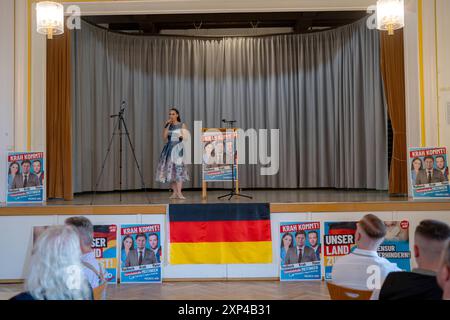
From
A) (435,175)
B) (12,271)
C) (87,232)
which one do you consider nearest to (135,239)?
(12,271)

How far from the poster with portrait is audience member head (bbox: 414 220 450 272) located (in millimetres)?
2594

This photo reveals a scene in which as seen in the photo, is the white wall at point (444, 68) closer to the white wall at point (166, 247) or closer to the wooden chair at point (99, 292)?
the white wall at point (166, 247)

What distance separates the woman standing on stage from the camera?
19.1 feet

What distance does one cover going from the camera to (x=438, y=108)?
5.08m

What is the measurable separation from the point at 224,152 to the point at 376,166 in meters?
2.91

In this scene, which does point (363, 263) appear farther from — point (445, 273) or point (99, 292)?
point (99, 292)

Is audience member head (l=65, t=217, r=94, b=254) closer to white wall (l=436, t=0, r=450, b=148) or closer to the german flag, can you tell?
the german flag

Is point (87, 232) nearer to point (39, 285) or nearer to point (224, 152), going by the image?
point (39, 285)

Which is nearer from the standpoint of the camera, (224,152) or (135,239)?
(135,239)

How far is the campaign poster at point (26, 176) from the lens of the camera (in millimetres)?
4652

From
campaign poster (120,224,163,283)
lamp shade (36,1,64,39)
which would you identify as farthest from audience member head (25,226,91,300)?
→ lamp shade (36,1,64,39)

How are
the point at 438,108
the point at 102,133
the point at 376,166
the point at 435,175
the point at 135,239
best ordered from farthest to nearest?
the point at 102,133, the point at 376,166, the point at 438,108, the point at 435,175, the point at 135,239

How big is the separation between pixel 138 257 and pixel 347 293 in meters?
2.70

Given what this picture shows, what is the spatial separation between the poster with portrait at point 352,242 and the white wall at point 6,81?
3.86 m
